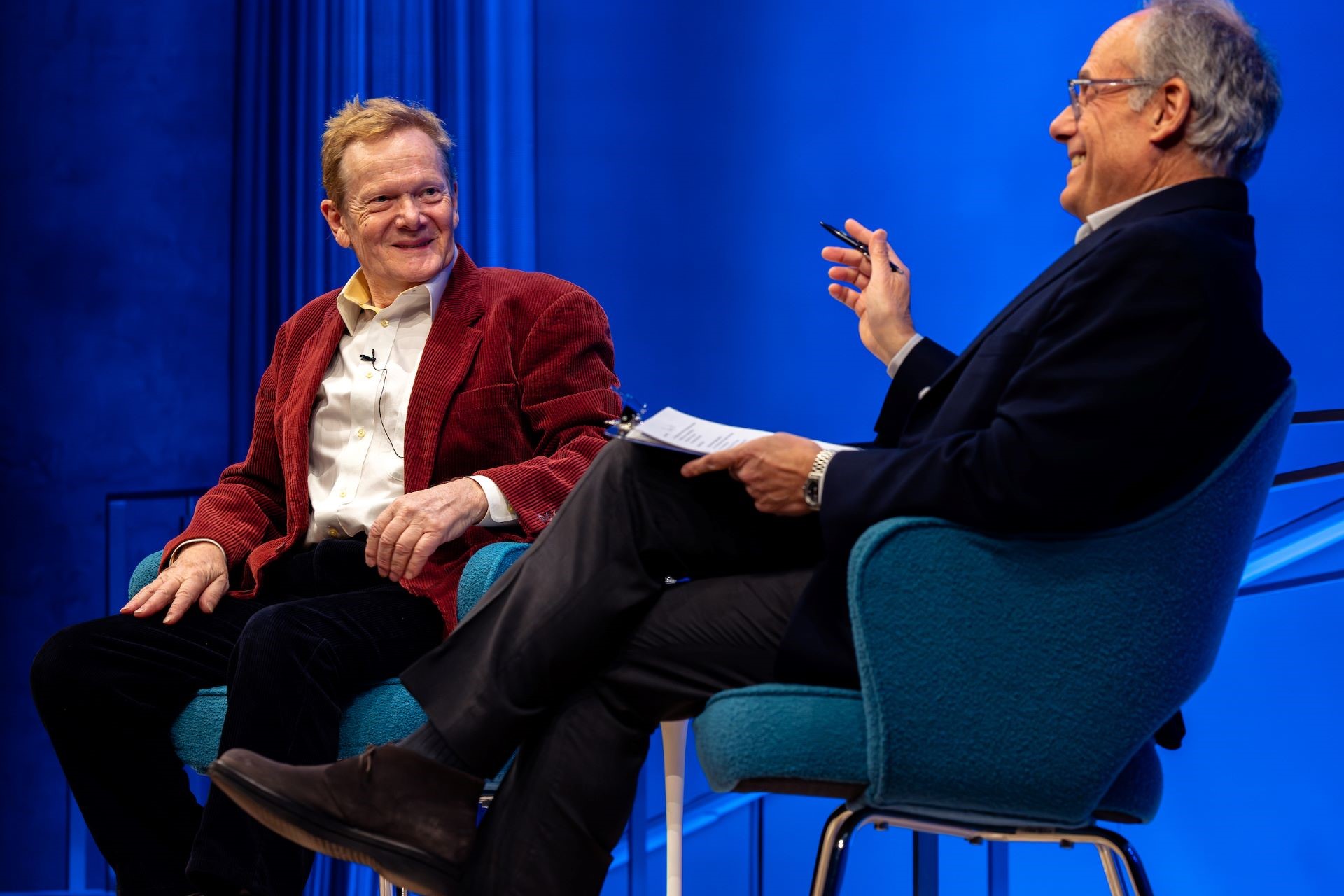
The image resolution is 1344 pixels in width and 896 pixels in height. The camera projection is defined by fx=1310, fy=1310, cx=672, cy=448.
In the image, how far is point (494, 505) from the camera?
1.96 meters

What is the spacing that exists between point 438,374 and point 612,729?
2.88 ft

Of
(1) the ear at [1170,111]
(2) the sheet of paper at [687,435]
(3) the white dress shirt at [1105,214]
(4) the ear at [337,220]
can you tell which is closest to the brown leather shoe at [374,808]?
(2) the sheet of paper at [687,435]

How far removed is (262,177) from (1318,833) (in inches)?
115

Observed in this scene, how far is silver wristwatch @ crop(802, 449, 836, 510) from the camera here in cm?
142

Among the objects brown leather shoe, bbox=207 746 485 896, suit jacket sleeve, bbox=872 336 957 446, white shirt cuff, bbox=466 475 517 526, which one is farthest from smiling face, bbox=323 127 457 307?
brown leather shoe, bbox=207 746 485 896

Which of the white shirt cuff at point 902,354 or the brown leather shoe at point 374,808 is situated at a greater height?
the white shirt cuff at point 902,354

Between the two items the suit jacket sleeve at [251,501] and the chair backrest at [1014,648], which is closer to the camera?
the chair backrest at [1014,648]

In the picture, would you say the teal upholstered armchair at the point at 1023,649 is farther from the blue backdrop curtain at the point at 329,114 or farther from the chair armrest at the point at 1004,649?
the blue backdrop curtain at the point at 329,114

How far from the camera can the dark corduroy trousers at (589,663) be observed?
1367 millimetres

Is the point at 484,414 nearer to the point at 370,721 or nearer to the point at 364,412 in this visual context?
the point at 364,412

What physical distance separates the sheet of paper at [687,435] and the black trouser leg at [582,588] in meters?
0.04

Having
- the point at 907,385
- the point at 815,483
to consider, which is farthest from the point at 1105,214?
the point at 815,483

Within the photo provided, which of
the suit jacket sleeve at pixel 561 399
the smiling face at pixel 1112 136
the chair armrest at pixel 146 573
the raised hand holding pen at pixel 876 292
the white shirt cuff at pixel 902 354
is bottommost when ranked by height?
the chair armrest at pixel 146 573

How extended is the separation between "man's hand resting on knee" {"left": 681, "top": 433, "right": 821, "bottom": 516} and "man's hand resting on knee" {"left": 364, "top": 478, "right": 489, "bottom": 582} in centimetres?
57
